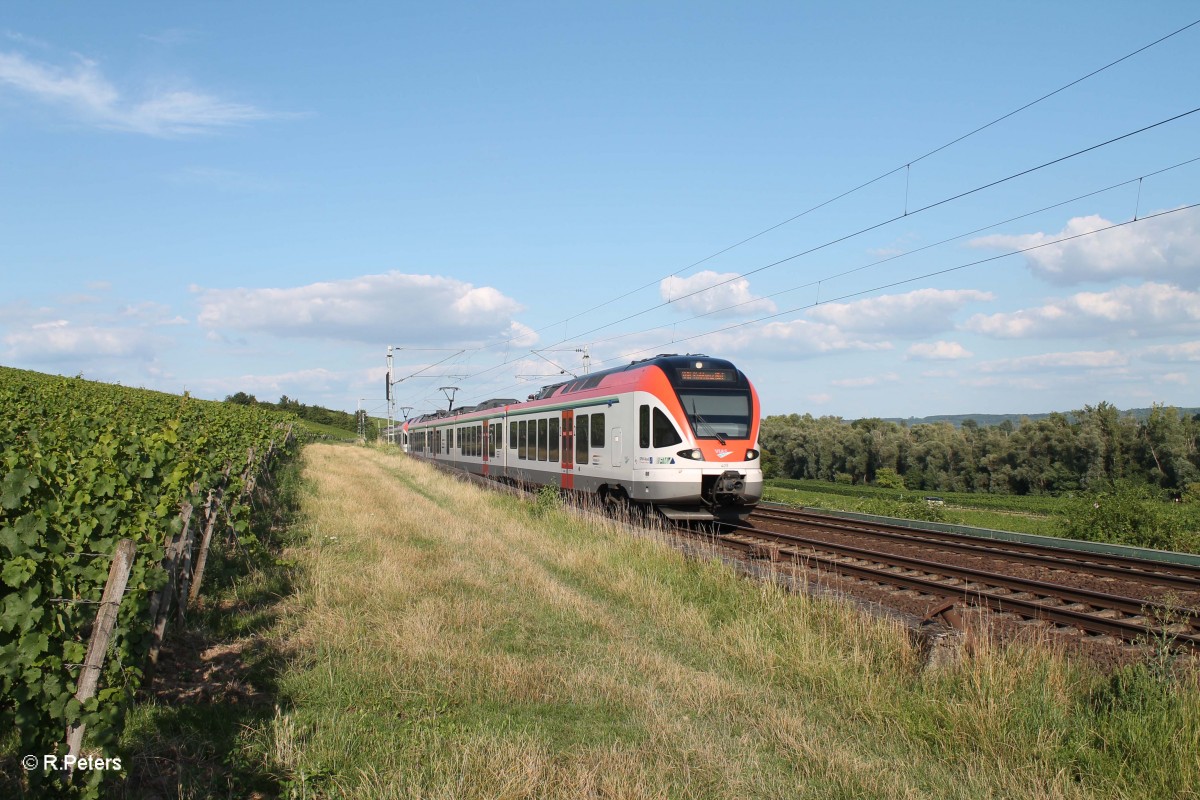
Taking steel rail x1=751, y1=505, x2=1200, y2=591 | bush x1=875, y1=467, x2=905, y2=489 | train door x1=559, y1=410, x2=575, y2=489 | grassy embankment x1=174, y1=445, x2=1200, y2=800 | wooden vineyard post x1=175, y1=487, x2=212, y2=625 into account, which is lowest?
bush x1=875, y1=467, x2=905, y2=489

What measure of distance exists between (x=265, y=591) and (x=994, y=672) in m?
7.20

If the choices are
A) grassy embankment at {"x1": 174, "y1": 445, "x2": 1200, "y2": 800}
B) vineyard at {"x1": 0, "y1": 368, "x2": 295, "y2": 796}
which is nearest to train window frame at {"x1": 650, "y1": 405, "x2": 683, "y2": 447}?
grassy embankment at {"x1": 174, "y1": 445, "x2": 1200, "y2": 800}

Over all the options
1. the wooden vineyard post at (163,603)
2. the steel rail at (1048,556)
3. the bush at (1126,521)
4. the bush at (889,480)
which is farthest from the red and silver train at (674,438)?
the bush at (889,480)

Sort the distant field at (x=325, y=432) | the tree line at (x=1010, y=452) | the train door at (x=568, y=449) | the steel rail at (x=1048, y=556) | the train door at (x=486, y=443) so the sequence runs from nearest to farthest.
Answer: the steel rail at (x=1048, y=556) → the train door at (x=568, y=449) → the train door at (x=486, y=443) → the tree line at (x=1010, y=452) → the distant field at (x=325, y=432)

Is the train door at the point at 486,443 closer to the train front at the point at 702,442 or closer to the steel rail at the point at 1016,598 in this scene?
the train front at the point at 702,442

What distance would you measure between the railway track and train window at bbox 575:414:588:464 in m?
4.07

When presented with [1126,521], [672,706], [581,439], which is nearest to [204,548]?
[672,706]

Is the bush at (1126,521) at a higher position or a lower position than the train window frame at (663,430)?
lower

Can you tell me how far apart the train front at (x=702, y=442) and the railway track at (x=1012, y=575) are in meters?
1.01

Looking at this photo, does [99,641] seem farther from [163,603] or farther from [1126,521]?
[1126,521]

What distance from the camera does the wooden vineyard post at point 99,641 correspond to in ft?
13.2

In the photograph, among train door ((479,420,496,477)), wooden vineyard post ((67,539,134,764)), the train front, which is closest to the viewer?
wooden vineyard post ((67,539,134,764))

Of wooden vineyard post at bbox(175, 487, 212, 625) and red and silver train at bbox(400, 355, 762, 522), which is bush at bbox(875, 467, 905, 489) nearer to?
red and silver train at bbox(400, 355, 762, 522)

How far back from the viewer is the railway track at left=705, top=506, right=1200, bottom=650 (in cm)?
885
